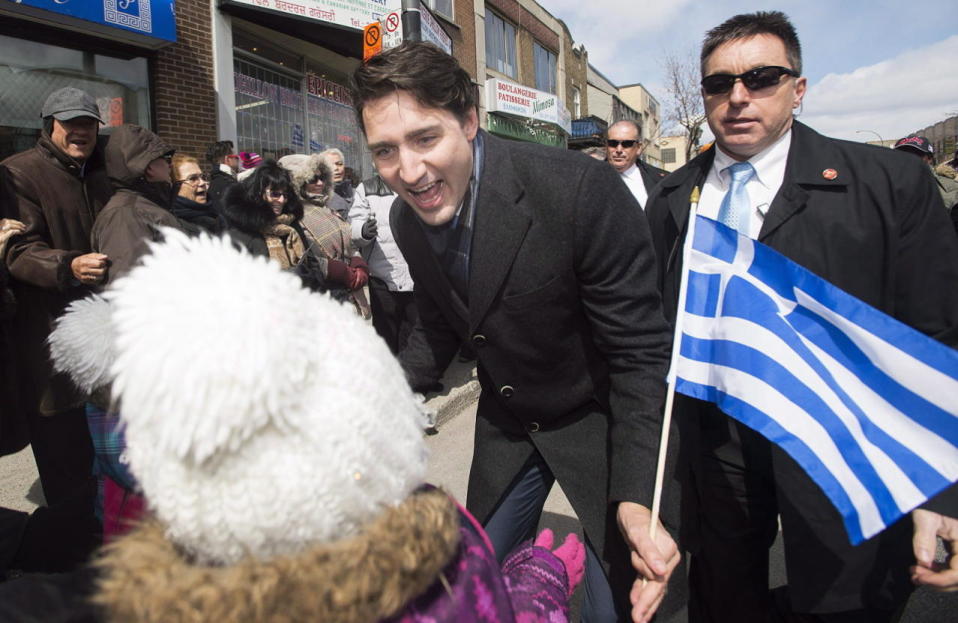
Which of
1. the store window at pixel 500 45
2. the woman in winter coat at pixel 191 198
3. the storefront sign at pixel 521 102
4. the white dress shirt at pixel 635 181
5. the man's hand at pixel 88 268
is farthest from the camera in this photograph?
the store window at pixel 500 45

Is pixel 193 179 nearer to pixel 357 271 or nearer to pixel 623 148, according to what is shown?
pixel 357 271

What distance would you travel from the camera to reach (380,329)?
5.39 metres

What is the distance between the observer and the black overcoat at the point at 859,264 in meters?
1.78

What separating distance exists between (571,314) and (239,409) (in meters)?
1.14

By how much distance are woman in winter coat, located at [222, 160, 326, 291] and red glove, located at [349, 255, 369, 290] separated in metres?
0.27

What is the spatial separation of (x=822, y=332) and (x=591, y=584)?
39.6 inches

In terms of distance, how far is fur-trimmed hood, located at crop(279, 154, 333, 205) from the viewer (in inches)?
191

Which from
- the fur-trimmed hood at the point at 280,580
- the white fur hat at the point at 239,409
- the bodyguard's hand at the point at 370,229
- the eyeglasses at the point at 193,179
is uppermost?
the eyeglasses at the point at 193,179

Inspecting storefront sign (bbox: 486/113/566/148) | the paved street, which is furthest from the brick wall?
storefront sign (bbox: 486/113/566/148)

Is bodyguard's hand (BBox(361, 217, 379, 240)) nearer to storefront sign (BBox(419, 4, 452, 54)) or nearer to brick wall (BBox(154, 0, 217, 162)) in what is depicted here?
storefront sign (BBox(419, 4, 452, 54))

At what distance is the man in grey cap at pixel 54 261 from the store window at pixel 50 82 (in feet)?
12.0

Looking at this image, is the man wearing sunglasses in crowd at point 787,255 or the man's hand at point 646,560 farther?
the man wearing sunglasses in crowd at point 787,255

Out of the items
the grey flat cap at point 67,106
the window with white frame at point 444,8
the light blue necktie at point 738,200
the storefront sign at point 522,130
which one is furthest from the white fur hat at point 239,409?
the storefront sign at point 522,130

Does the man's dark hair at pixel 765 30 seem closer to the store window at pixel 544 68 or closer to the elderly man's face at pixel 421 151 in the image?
the elderly man's face at pixel 421 151
